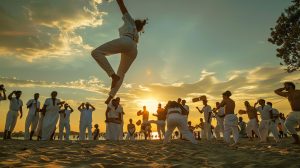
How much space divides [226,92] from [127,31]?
5652 mm

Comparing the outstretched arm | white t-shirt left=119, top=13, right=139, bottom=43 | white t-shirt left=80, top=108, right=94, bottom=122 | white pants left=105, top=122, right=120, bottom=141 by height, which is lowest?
white pants left=105, top=122, right=120, bottom=141

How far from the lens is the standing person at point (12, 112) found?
44.9 feet

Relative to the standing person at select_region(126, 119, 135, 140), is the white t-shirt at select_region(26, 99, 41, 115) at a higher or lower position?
higher

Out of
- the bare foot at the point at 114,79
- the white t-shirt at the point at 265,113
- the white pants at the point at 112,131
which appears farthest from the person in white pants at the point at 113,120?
the bare foot at the point at 114,79

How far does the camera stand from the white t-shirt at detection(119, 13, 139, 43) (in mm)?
6332

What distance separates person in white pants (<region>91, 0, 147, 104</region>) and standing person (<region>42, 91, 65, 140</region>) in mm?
7201

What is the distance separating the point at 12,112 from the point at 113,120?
5039 mm

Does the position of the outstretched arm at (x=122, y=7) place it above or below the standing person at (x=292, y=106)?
above

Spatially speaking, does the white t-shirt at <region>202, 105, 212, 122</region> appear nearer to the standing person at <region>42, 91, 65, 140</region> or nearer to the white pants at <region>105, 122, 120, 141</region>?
the white pants at <region>105, 122, 120, 141</region>

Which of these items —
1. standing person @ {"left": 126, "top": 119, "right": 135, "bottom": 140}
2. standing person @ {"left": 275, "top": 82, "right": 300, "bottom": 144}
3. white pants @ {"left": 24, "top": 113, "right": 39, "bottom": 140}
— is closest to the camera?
standing person @ {"left": 275, "top": 82, "right": 300, "bottom": 144}

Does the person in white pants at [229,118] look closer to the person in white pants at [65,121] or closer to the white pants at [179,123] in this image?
the white pants at [179,123]

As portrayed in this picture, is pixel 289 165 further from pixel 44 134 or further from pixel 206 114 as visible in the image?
pixel 206 114

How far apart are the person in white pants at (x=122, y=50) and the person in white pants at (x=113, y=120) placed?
7.37 metres

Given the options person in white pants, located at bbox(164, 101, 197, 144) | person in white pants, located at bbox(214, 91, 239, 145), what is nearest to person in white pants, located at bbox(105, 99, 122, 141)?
person in white pants, located at bbox(164, 101, 197, 144)
